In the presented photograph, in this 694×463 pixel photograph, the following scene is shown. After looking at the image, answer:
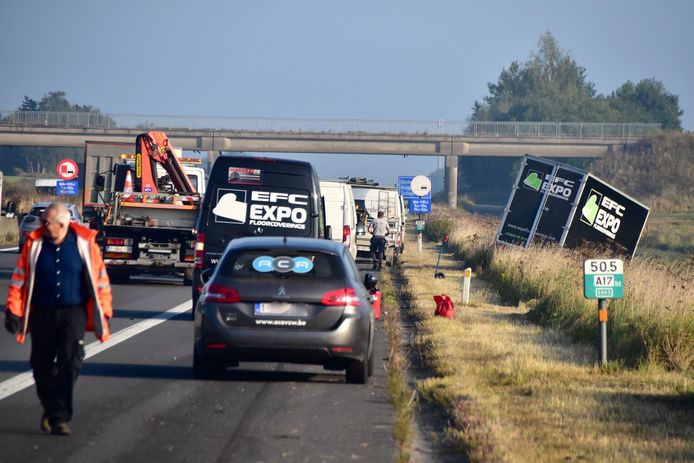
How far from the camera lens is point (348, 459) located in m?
8.55

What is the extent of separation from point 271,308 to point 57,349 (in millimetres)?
3004

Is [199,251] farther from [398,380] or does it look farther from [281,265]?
[398,380]

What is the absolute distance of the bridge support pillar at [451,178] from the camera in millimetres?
95688

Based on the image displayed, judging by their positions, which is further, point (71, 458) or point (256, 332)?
point (256, 332)

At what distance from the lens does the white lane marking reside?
11.3 meters

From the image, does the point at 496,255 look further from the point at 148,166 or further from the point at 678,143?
the point at 678,143

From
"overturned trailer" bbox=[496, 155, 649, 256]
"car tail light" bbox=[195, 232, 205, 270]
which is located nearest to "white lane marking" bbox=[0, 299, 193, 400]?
"car tail light" bbox=[195, 232, 205, 270]

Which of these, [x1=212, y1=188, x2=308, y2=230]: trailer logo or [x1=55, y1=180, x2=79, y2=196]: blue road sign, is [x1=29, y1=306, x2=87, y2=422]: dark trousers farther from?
[x1=55, y1=180, x2=79, y2=196]: blue road sign

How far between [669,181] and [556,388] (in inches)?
3648

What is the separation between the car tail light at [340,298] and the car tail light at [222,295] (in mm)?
852

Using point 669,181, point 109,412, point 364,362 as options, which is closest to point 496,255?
point 364,362

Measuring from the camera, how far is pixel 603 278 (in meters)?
13.6

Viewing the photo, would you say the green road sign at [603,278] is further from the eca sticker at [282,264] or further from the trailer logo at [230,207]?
the trailer logo at [230,207]

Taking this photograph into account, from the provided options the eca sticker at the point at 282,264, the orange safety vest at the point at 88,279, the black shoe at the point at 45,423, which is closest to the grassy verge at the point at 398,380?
the eca sticker at the point at 282,264
